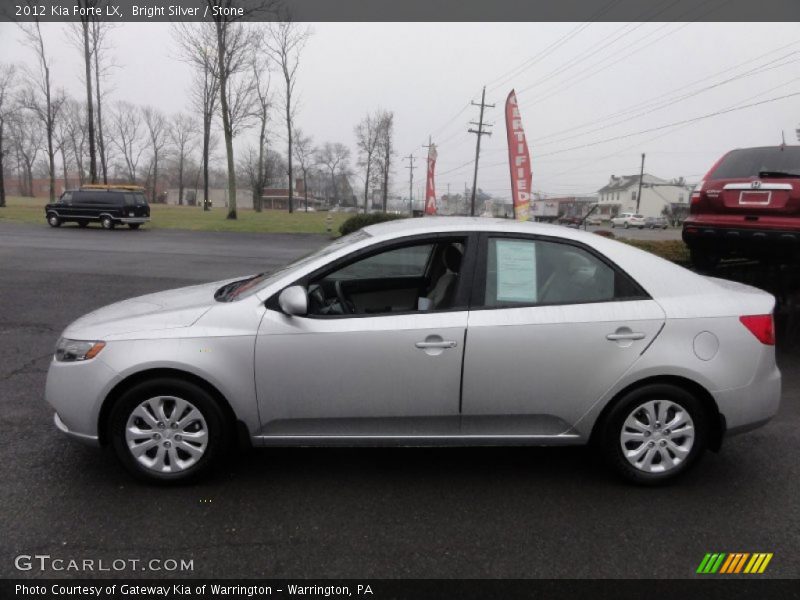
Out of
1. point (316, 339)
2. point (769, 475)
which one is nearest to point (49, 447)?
point (316, 339)

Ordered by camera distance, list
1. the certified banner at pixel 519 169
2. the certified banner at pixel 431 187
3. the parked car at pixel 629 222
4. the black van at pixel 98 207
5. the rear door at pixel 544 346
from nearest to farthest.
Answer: the rear door at pixel 544 346 < the certified banner at pixel 519 169 < the certified banner at pixel 431 187 < the black van at pixel 98 207 < the parked car at pixel 629 222

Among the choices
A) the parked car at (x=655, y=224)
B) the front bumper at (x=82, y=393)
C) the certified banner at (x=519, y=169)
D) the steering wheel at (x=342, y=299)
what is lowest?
the front bumper at (x=82, y=393)

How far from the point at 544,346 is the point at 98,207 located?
27.3 metres

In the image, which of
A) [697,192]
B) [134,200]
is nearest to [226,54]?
[134,200]

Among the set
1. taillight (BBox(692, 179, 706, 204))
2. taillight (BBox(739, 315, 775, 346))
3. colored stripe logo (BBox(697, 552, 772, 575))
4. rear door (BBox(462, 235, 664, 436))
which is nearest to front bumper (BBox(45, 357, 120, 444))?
rear door (BBox(462, 235, 664, 436))

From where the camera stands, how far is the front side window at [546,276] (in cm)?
321

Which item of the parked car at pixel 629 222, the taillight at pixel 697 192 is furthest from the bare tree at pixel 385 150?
the taillight at pixel 697 192

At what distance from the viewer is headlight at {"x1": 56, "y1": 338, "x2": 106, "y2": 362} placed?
10.00 feet

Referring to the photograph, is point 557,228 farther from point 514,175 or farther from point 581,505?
point 514,175

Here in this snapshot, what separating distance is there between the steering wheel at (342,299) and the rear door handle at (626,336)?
157cm

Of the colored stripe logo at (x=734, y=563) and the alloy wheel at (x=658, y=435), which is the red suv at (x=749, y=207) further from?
the colored stripe logo at (x=734, y=563)

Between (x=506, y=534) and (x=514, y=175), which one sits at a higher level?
(x=514, y=175)

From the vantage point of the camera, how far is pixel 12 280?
1007 cm

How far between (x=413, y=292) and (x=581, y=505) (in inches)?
79.8
